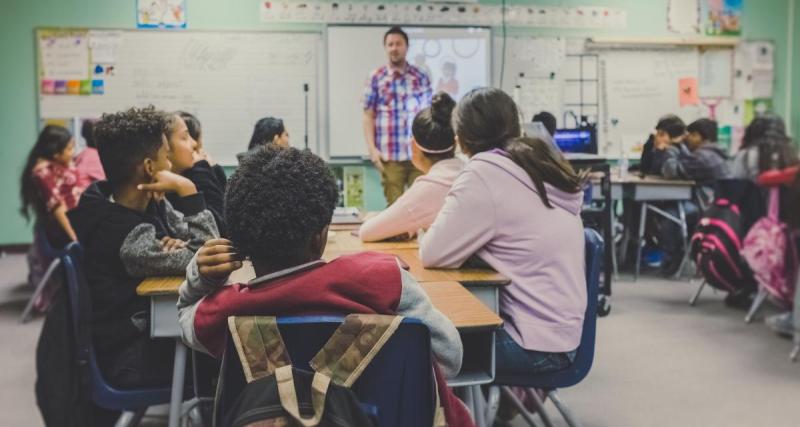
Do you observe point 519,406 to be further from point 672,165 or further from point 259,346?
point 672,165

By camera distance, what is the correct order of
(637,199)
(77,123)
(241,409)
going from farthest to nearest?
(77,123)
(637,199)
(241,409)

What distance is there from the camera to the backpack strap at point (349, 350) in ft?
3.54

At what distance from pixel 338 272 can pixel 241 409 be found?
9.3 inches

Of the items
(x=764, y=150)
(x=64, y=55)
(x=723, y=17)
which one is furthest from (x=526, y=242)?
(x=723, y=17)

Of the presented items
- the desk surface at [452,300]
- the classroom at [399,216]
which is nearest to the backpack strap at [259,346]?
the classroom at [399,216]

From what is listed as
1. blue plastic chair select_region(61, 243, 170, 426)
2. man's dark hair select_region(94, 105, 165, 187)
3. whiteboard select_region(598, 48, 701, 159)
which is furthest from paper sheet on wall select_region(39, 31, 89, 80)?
blue plastic chair select_region(61, 243, 170, 426)

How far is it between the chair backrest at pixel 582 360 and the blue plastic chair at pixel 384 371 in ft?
3.01

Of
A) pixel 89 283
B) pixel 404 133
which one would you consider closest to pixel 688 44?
pixel 404 133

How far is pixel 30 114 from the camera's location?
21.5 feet

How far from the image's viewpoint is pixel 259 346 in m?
1.08

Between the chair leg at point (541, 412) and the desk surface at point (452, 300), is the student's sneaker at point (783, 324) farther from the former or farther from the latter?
the desk surface at point (452, 300)

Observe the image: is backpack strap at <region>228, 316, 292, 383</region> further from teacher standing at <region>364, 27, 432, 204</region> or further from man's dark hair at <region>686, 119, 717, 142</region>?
man's dark hair at <region>686, 119, 717, 142</region>

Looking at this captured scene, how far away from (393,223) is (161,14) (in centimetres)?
470

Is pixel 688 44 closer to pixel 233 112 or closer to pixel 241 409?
pixel 233 112
